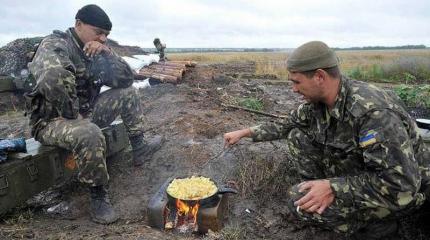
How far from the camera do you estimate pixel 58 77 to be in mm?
4195

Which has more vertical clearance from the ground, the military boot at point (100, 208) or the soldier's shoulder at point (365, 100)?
the soldier's shoulder at point (365, 100)

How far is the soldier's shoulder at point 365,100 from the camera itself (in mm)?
2953

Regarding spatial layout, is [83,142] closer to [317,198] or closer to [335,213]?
[317,198]

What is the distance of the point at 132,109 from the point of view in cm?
523

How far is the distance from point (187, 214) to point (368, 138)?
178 cm

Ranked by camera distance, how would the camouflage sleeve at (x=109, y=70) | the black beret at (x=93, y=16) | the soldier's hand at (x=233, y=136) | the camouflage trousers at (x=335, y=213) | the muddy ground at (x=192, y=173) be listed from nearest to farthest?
the camouflage trousers at (x=335, y=213) < the muddy ground at (x=192, y=173) < the soldier's hand at (x=233, y=136) < the black beret at (x=93, y=16) < the camouflage sleeve at (x=109, y=70)

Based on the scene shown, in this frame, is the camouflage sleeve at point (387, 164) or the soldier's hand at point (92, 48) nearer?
the camouflage sleeve at point (387, 164)

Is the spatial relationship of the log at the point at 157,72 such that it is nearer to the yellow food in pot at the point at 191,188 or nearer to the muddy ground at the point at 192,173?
the muddy ground at the point at 192,173

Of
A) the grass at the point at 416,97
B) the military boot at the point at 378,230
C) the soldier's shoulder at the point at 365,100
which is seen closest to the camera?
the soldier's shoulder at the point at 365,100

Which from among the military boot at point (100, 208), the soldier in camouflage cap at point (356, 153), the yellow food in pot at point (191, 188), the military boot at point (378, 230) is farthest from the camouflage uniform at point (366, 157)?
the military boot at point (100, 208)

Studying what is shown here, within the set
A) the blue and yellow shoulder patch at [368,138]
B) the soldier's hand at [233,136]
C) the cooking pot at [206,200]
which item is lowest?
the cooking pot at [206,200]

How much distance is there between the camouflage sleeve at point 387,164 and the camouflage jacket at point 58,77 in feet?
9.43

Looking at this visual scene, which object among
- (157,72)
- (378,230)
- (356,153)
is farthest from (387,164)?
(157,72)

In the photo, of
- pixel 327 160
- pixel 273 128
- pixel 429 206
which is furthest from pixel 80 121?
pixel 429 206
